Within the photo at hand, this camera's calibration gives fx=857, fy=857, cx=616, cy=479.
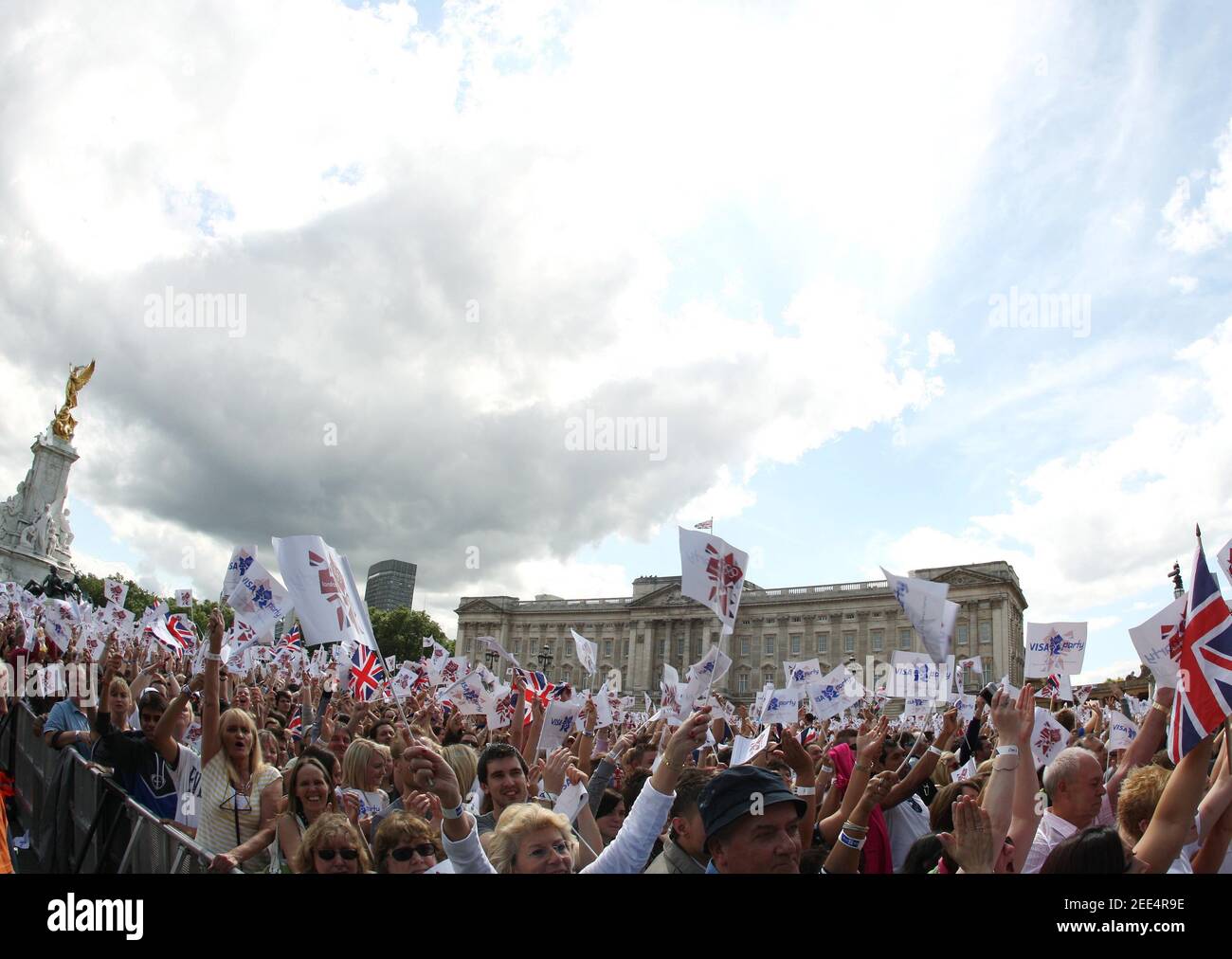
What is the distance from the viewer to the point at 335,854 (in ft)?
12.5

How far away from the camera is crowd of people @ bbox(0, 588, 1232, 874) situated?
3322 millimetres

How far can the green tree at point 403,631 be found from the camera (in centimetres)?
11200

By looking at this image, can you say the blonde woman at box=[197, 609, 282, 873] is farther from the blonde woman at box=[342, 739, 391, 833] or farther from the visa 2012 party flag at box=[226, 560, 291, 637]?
the visa 2012 party flag at box=[226, 560, 291, 637]

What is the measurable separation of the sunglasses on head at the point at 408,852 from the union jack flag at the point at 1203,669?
147 inches

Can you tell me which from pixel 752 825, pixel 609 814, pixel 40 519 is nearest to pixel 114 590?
pixel 609 814

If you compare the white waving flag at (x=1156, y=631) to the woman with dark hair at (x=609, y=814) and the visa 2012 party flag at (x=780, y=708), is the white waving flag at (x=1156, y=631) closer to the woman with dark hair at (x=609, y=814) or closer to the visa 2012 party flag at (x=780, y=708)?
the visa 2012 party flag at (x=780, y=708)

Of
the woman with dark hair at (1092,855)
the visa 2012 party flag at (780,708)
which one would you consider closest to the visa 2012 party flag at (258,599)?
the visa 2012 party flag at (780,708)

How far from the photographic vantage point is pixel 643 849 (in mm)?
3551

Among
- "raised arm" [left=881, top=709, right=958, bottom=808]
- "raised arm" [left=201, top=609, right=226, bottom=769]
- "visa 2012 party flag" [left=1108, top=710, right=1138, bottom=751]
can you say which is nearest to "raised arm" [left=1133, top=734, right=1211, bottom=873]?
"raised arm" [left=881, top=709, right=958, bottom=808]

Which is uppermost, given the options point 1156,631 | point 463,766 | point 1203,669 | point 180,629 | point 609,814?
point 180,629

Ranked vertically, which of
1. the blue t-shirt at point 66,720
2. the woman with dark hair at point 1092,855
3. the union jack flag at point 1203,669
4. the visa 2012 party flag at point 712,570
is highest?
the visa 2012 party flag at point 712,570

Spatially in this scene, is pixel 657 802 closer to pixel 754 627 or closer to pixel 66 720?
pixel 66 720

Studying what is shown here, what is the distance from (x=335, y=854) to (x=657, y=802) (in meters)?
1.48
